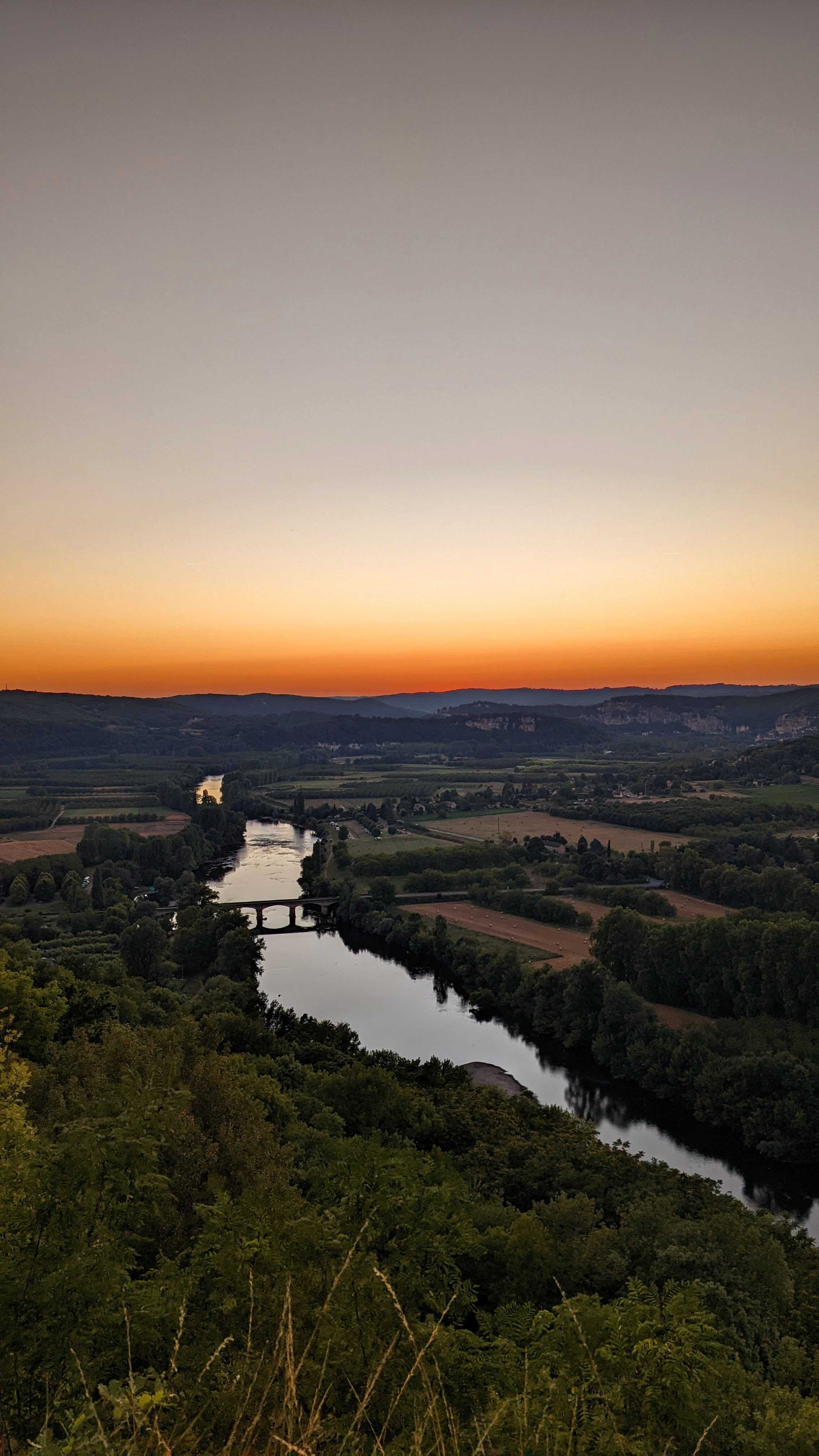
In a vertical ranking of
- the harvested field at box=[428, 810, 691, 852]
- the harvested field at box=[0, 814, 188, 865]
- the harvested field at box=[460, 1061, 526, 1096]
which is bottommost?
the harvested field at box=[460, 1061, 526, 1096]

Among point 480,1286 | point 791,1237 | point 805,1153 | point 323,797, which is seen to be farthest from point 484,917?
point 323,797

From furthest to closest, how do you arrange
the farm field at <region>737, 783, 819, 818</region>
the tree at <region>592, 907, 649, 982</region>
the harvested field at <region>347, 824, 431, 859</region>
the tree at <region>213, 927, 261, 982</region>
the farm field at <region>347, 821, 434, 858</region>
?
the farm field at <region>737, 783, 819, 818</region> < the farm field at <region>347, 821, 434, 858</region> < the harvested field at <region>347, 824, 431, 859</region> < the tree at <region>213, 927, 261, 982</region> < the tree at <region>592, 907, 649, 982</region>

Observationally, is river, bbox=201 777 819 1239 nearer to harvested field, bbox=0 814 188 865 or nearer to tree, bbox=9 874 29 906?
tree, bbox=9 874 29 906

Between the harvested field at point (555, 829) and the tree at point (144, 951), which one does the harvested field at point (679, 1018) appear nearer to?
the tree at point (144, 951)

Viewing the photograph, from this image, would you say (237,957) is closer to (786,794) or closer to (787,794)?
(786,794)

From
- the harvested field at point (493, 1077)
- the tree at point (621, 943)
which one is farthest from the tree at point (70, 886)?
the tree at point (621, 943)

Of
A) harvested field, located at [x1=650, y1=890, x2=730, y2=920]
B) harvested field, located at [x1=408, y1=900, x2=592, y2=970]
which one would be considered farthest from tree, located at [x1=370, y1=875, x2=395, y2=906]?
harvested field, located at [x1=650, y1=890, x2=730, y2=920]

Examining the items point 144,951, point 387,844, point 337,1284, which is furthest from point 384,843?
point 337,1284
